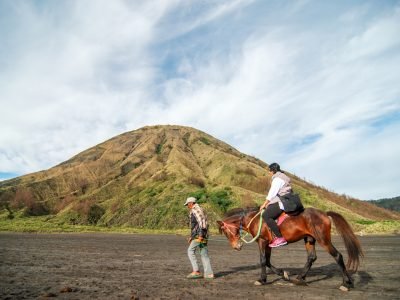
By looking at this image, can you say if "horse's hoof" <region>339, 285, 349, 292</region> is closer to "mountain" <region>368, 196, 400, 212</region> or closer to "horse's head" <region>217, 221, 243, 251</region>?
"horse's head" <region>217, 221, 243, 251</region>

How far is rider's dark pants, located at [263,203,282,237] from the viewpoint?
10.1m

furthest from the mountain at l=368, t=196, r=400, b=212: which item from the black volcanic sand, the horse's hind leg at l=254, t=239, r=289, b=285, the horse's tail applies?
the horse's hind leg at l=254, t=239, r=289, b=285

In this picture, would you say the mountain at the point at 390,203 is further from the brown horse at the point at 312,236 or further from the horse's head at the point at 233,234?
the brown horse at the point at 312,236

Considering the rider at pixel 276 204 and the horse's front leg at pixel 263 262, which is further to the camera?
the rider at pixel 276 204

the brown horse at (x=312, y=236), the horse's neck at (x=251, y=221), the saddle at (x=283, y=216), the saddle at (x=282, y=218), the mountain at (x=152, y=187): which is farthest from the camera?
the mountain at (x=152, y=187)

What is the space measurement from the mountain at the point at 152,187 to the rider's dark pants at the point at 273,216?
3258 cm

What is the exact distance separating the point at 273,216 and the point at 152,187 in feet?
154

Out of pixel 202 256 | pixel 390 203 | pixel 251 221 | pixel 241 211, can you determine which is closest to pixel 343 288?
pixel 251 221

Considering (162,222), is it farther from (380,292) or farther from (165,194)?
(380,292)

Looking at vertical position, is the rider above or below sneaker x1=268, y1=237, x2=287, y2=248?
above

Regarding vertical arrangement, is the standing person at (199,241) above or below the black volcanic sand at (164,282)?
above

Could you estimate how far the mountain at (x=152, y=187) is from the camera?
46406 mm

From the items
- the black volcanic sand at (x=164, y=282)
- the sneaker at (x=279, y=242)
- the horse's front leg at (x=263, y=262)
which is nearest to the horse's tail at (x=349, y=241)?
the black volcanic sand at (x=164, y=282)

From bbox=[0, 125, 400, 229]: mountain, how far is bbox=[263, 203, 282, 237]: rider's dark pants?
32.6 meters
